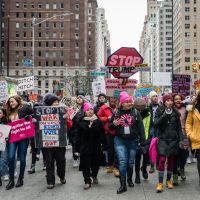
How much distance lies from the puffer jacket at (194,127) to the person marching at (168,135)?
0.99ft

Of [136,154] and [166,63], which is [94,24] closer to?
[166,63]

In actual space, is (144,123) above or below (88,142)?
above

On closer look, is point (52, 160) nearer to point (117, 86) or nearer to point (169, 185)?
point (169, 185)

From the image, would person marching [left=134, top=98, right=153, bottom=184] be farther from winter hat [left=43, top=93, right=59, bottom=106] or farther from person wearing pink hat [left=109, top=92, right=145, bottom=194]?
winter hat [left=43, top=93, right=59, bottom=106]

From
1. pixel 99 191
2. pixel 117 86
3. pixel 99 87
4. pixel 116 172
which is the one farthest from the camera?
pixel 99 87

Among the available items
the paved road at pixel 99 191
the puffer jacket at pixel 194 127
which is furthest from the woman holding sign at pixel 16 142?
the puffer jacket at pixel 194 127

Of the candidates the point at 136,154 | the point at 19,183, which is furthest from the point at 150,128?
the point at 19,183

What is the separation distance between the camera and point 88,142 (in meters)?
8.78

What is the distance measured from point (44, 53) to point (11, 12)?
14381 millimetres

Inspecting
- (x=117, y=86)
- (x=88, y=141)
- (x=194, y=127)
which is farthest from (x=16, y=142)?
(x=117, y=86)

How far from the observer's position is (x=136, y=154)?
909 centimetres

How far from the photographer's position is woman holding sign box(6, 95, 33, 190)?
886 centimetres

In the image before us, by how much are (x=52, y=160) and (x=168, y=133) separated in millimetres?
2345

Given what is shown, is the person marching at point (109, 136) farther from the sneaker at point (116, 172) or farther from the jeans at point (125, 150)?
the jeans at point (125, 150)
